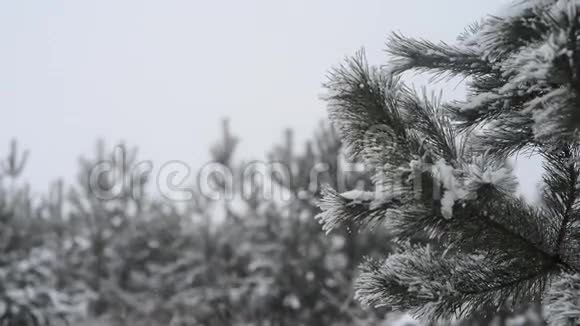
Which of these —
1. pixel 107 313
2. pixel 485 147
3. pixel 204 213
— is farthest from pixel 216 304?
pixel 485 147

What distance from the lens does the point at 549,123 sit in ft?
3.94

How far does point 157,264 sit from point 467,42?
46.5ft

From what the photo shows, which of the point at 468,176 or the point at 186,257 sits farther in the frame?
the point at 186,257

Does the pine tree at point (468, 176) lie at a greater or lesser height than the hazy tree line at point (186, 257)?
greater

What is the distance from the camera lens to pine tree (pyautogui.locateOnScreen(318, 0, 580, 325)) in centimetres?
126

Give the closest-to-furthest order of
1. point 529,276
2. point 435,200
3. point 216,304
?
point 435,200, point 529,276, point 216,304

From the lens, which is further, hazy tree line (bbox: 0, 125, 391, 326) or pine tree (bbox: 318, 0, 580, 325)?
hazy tree line (bbox: 0, 125, 391, 326)

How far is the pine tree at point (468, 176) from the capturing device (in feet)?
4.13

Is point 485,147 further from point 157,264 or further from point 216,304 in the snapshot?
point 157,264

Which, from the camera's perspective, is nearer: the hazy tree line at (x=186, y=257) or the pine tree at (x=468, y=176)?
the pine tree at (x=468, y=176)

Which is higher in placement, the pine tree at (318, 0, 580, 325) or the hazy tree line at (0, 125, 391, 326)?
the pine tree at (318, 0, 580, 325)

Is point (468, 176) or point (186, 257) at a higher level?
point (468, 176)

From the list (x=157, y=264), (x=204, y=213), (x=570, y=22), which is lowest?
(x=157, y=264)

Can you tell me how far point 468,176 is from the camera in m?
1.27
